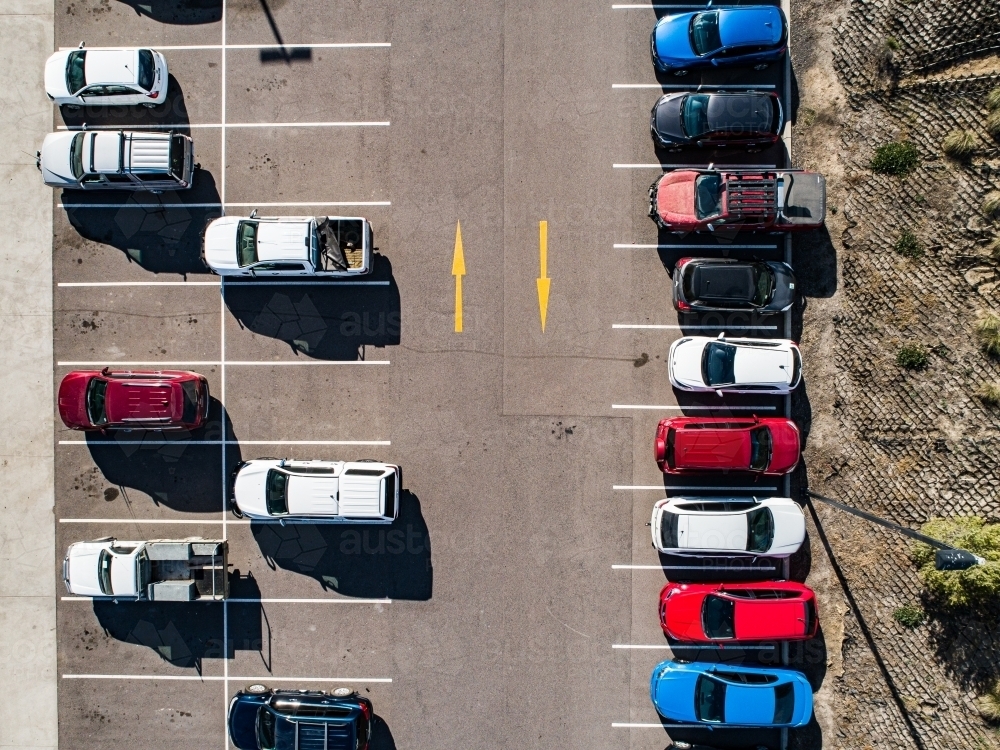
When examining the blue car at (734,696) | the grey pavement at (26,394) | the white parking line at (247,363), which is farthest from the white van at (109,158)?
the blue car at (734,696)

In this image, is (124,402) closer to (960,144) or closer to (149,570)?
(149,570)

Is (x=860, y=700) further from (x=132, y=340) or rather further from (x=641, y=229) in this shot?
(x=132, y=340)

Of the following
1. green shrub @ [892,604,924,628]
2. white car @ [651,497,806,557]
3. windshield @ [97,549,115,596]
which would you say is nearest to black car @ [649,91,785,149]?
white car @ [651,497,806,557]

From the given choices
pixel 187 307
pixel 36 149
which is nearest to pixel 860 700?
pixel 187 307

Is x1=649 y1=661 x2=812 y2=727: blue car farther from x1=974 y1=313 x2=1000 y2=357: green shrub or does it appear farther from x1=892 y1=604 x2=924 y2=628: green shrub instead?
x1=974 y1=313 x2=1000 y2=357: green shrub

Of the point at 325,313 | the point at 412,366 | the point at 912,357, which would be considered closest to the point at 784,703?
the point at 912,357

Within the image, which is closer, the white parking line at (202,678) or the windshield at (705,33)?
the windshield at (705,33)

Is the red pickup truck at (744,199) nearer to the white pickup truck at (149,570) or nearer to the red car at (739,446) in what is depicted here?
the red car at (739,446)

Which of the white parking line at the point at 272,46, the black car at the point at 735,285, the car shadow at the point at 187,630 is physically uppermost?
the white parking line at the point at 272,46
